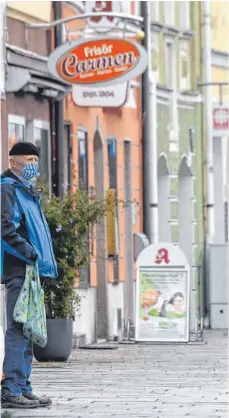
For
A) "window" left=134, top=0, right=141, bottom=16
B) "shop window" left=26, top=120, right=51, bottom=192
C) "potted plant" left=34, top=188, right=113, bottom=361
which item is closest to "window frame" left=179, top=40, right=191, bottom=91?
"window" left=134, top=0, right=141, bottom=16

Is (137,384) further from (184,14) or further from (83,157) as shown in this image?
(184,14)

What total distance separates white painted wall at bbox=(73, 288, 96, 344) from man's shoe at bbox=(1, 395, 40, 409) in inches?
389

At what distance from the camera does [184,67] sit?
31.6 metres

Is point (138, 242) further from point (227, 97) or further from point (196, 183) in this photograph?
point (227, 97)

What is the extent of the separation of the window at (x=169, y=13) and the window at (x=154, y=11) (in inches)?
35.7

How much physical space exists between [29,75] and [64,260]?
2.45m

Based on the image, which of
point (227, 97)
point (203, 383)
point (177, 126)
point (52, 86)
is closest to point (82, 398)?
point (203, 383)

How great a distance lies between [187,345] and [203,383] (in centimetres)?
709

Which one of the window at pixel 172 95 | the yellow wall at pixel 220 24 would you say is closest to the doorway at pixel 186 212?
the window at pixel 172 95

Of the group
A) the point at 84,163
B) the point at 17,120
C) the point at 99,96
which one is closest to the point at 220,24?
the point at 84,163

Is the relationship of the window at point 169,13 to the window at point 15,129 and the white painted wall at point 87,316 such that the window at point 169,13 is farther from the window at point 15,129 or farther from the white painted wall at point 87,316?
the window at point 15,129

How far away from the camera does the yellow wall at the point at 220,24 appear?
33.4 metres

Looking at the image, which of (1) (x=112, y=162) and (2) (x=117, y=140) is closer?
(1) (x=112, y=162)

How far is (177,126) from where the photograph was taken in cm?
2998
